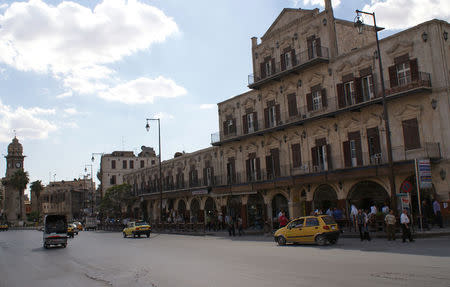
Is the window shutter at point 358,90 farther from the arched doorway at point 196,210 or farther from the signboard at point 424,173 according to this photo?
the arched doorway at point 196,210

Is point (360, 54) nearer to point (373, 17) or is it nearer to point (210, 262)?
point (373, 17)

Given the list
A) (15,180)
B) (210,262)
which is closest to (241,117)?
(210,262)

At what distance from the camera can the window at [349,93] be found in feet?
100

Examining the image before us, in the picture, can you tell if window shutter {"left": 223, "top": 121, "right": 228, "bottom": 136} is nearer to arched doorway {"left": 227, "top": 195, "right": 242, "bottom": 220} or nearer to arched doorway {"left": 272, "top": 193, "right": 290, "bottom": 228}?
arched doorway {"left": 227, "top": 195, "right": 242, "bottom": 220}

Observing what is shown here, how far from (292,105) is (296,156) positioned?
4.26m

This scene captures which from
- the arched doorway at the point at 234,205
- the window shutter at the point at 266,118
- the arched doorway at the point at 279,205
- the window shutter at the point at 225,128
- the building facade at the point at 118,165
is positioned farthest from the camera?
the building facade at the point at 118,165

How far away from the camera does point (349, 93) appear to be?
1224 inches

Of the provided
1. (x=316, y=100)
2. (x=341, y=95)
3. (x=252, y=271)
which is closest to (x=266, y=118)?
Answer: (x=316, y=100)

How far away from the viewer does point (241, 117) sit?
42.6 m

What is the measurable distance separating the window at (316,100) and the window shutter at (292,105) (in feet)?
6.66

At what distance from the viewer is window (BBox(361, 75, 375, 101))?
29.6m

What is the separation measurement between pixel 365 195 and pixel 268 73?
14844mm

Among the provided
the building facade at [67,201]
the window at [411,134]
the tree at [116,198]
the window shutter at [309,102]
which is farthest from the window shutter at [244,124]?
the building facade at [67,201]

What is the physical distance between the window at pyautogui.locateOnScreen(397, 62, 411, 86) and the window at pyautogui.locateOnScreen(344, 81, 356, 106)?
11.7 ft
